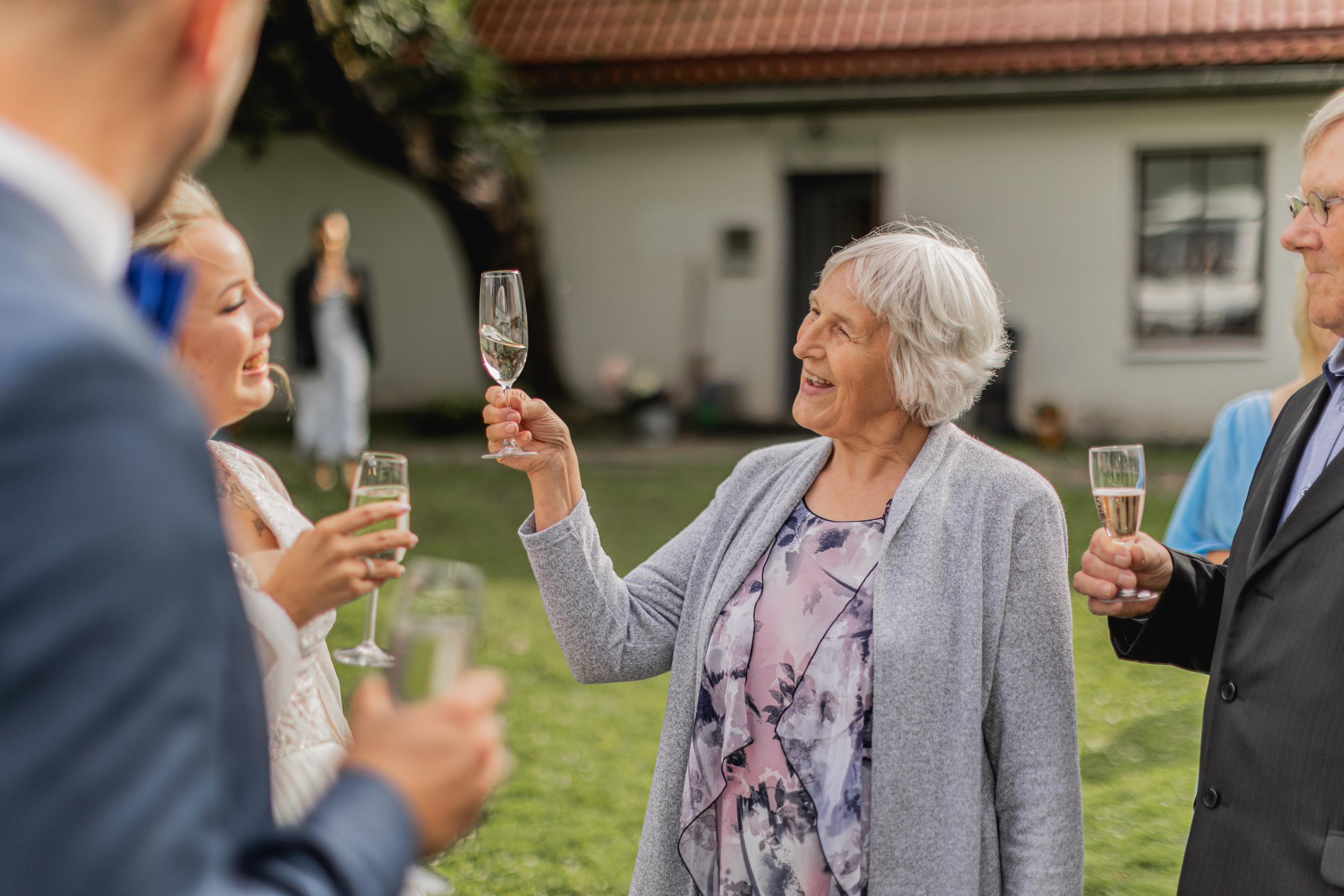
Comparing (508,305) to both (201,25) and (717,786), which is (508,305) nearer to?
(717,786)

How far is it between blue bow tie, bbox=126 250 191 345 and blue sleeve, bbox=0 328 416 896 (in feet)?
1.59

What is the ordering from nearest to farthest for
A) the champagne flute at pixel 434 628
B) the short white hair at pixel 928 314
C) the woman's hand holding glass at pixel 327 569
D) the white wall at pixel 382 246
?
1. the champagne flute at pixel 434 628
2. the woman's hand holding glass at pixel 327 569
3. the short white hair at pixel 928 314
4. the white wall at pixel 382 246

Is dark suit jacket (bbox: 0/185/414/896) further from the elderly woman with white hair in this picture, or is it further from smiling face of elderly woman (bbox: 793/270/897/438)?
smiling face of elderly woman (bbox: 793/270/897/438)

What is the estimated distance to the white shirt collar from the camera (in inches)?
28.0

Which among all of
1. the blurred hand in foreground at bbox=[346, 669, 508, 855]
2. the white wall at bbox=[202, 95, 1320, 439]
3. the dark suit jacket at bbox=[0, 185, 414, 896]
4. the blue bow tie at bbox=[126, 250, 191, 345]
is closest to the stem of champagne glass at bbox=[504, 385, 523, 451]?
the blue bow tie at bbox=[126, 250, 191, 345]

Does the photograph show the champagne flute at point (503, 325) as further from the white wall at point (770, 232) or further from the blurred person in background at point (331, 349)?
the white wall at point (770, 232)

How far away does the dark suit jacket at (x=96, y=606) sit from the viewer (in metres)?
0.64

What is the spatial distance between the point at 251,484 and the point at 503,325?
0.71m

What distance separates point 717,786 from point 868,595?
1.61ft

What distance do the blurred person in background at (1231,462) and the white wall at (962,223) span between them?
9.65 meters

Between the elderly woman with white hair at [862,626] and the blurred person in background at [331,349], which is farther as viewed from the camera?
the blurred person in background at [331,349]

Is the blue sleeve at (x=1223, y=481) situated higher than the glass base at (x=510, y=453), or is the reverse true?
the glass base at (x=510, y=453)

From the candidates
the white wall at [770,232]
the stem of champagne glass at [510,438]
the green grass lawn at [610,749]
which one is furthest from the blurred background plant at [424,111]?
the stem of champagne glass at [510,438]

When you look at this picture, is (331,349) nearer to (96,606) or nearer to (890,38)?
(890,38)
